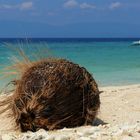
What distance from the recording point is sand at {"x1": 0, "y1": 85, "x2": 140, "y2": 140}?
5.66 meters

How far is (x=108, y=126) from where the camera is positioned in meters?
6.68

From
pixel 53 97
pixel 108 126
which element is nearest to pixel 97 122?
pixel 53 97

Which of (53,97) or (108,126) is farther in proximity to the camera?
(53,97)

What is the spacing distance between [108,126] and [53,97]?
3.24ft

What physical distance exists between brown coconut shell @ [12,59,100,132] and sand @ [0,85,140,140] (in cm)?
25

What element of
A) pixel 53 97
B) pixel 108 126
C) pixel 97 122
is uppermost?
pixel 53 97

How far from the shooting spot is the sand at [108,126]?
5.66 meters

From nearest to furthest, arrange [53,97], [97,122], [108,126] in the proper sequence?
[108,126] < [53,97] < [97,122]

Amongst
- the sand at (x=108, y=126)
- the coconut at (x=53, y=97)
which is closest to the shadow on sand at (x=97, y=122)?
the sand at (x=108, y=126)

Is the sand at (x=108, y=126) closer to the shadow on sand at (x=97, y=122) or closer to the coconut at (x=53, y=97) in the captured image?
the shadow on sand at (x=97, y=122)

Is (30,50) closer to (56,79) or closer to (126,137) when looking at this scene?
(56,79)

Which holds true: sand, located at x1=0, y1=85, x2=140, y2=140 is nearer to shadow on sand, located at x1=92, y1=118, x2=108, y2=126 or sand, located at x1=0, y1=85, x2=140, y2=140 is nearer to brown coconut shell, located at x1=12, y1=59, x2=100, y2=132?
shadow on sand, located at x1=92, y1=118, x2=108, y2=126

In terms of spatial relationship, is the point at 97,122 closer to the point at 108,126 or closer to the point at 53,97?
the point at 53,97

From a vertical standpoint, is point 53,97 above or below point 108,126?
above
